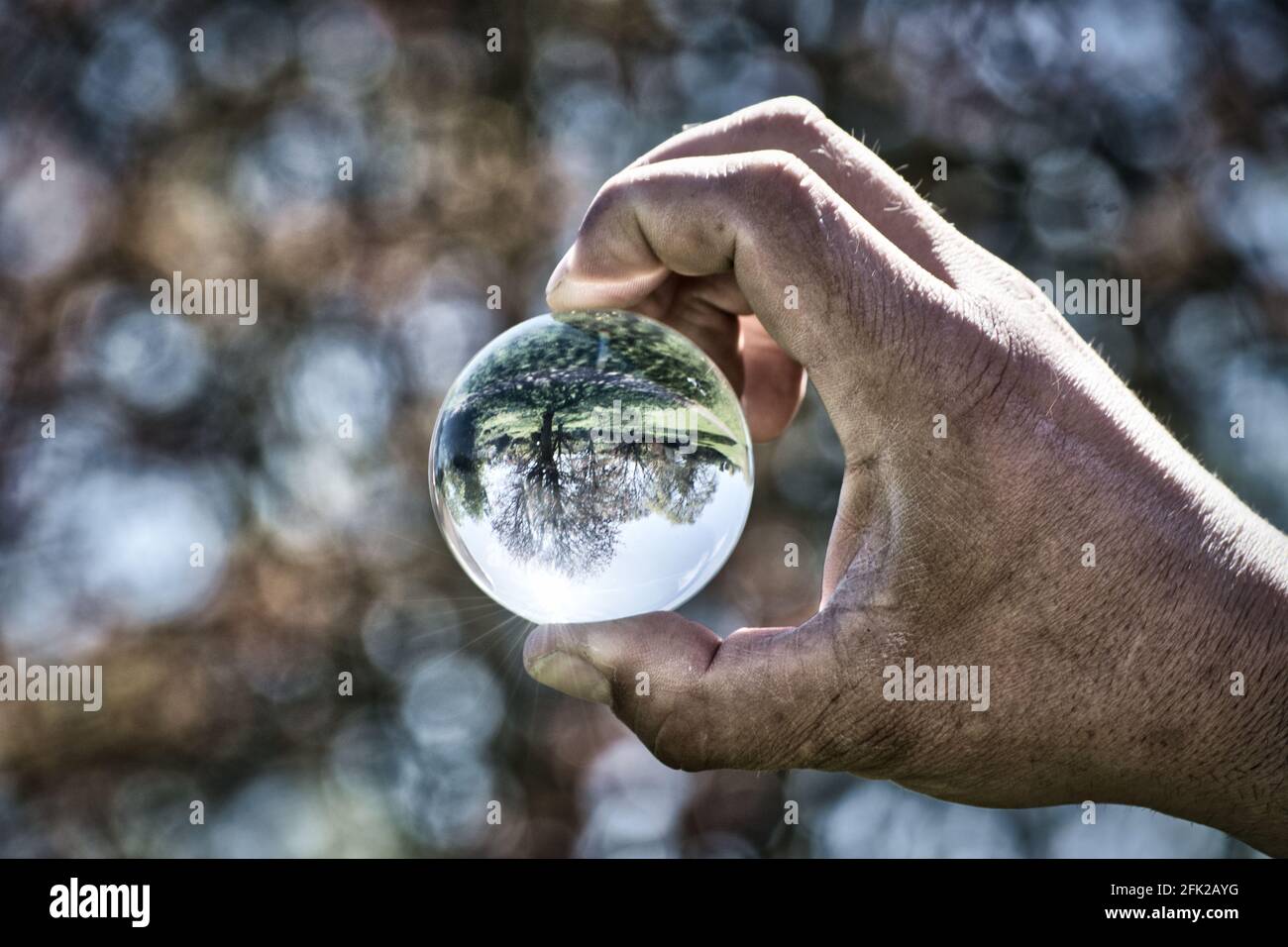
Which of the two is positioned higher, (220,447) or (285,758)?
(220,447)

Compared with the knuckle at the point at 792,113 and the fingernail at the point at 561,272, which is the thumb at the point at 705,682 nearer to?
the fingernail at the point at 561,272

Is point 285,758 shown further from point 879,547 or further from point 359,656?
point 879,547

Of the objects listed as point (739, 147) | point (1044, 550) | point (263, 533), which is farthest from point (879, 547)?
point (263, 533)

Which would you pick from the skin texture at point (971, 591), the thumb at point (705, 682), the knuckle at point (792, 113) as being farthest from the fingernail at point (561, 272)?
the thumb at point (705, 682)

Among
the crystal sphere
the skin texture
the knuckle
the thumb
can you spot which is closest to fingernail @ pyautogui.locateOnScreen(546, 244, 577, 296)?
the crystal sphere

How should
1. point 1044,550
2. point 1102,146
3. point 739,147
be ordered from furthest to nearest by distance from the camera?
1. point 1102,146
2. point 739,147
3. point 1044,550

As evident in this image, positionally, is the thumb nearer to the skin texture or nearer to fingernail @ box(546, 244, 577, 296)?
the skin texture

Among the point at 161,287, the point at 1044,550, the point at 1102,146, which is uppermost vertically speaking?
the point at 1102,146

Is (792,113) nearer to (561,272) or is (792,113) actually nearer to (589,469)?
(561,272)
